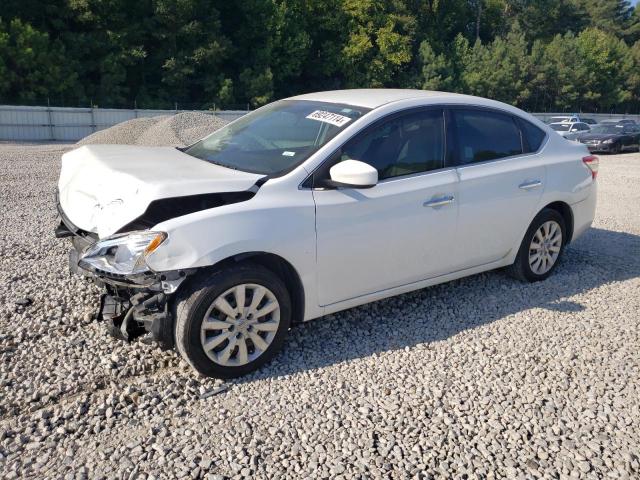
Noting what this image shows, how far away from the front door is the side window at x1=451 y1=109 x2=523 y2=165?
0.69 ft

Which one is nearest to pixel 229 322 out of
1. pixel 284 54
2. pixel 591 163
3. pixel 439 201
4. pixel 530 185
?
pixel 439 201

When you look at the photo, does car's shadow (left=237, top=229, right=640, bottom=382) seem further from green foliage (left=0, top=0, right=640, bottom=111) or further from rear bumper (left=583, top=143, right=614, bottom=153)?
green foliage (left=0, top=0, right=640, bottom=111)

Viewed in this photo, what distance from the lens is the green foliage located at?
35688mm

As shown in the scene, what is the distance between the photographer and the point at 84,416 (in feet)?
10.1

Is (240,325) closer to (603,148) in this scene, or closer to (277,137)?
(277,137)

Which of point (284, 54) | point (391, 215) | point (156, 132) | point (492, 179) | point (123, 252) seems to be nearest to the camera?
point (123, 252)

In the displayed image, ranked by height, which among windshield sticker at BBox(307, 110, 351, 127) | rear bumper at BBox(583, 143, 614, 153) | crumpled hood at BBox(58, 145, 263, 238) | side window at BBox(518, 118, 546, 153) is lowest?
rear bumper at BBox(583, 143, 614, 153)

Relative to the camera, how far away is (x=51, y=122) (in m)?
26.9

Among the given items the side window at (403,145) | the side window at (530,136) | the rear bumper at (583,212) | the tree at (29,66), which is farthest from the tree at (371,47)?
the side window at (403,145)

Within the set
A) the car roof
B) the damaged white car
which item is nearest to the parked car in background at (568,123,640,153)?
the damaged white car

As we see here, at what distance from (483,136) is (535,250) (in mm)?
1283

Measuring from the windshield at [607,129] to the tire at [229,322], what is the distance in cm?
2603

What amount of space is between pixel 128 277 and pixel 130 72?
40186 millimetres

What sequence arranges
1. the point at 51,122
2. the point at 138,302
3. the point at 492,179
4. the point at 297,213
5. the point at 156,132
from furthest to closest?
the point at 51,122
the point at 156,132
the point at 492,179
the point at 297,213
the point at 138,302
